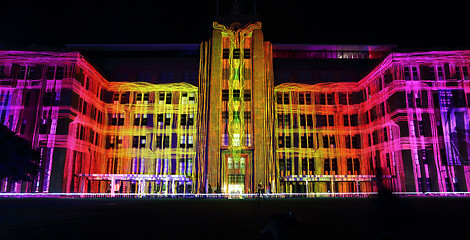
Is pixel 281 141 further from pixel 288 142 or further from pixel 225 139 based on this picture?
pixel 225 139

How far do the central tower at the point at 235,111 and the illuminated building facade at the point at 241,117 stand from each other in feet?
0.57

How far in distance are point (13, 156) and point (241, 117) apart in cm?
2731

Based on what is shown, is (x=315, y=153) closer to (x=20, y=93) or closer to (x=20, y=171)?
(x=20, y=171)

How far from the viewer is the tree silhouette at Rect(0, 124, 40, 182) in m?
29.0

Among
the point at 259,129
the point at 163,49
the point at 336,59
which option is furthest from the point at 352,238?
the point at 163,49

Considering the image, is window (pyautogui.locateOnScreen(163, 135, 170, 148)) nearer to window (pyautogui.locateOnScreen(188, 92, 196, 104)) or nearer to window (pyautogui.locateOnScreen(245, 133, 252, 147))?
window (pyautogui.locateOnScreen(188, 92, 196, 104))

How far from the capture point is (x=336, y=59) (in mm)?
55781

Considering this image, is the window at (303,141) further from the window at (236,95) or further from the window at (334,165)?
the window at (236,95)

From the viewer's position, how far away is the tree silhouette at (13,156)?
95.1 ft

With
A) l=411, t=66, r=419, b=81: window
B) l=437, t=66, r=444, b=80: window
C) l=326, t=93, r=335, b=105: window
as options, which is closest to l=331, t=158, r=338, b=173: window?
l=326, t=93, r=335, b=105: window

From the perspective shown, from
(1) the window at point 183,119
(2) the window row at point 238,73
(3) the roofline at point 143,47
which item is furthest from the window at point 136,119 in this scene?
(2) the window row at point 238,73

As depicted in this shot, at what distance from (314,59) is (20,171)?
148 ft

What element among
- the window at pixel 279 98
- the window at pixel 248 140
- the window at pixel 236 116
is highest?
the window at pixel 279 98

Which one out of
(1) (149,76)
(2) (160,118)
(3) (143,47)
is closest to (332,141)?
(2) (160,118)
